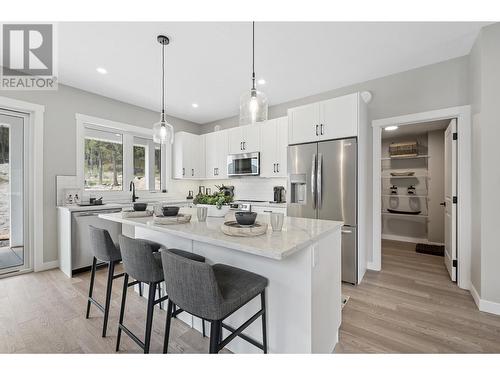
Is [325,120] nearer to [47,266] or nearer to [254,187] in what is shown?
[254,187]

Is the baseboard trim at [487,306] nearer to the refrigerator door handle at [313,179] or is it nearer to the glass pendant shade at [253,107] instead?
the refrigerator door handle at [313,179]

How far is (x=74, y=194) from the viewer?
348cm

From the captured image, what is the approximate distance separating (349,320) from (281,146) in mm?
2667

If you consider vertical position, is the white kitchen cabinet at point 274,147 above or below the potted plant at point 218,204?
above

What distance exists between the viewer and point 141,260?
1.53 meters

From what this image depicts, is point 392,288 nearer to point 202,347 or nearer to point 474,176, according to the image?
point 474,176

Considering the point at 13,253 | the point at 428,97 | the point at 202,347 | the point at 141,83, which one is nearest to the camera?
the point at 202,347

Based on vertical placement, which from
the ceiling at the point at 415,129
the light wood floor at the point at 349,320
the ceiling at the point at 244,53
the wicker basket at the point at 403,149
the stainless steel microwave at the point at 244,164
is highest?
the ceiling at the point at 244,53

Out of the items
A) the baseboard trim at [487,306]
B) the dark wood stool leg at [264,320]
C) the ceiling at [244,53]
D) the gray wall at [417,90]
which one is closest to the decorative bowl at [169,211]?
the dark wood stool leg at [264,320]

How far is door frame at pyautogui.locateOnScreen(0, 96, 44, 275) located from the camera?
3168 mm

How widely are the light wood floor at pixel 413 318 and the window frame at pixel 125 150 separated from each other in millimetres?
3863

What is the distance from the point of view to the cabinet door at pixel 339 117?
287cm

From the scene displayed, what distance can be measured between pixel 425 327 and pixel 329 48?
285 centimetres
